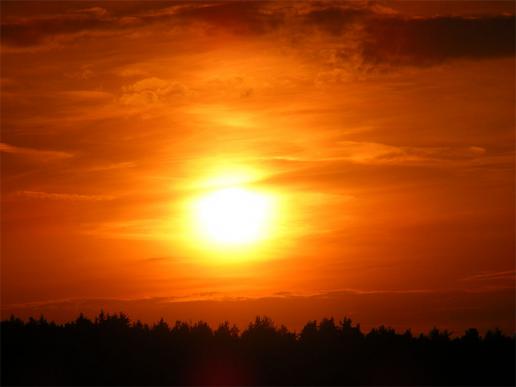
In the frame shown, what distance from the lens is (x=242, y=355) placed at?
7825cm

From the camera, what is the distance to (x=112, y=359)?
2936 inches

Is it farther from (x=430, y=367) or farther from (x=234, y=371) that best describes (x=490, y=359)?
(x=234, y=371)

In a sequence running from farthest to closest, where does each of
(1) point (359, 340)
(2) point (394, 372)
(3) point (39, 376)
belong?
1. (1) point (359, 340)
2. (2) point (394, 372)
3. (3) point (39, 376)

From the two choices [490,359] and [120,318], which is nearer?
[490,359]

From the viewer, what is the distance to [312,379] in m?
73.2

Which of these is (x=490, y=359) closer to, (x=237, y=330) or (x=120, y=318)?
(x=237, y=330)

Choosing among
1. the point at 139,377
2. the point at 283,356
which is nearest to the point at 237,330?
the point at 283,356

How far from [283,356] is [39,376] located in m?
14.2

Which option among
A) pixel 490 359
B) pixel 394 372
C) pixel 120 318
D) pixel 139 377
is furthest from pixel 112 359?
pixel 490 359

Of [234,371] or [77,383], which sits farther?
[234,371]

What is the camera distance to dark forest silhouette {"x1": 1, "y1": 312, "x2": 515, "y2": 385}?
72188 millimetres

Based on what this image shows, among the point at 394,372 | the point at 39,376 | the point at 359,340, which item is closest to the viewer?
the point at 39,376

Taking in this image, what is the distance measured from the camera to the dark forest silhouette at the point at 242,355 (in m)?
72.2

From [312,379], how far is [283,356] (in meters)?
4.34
